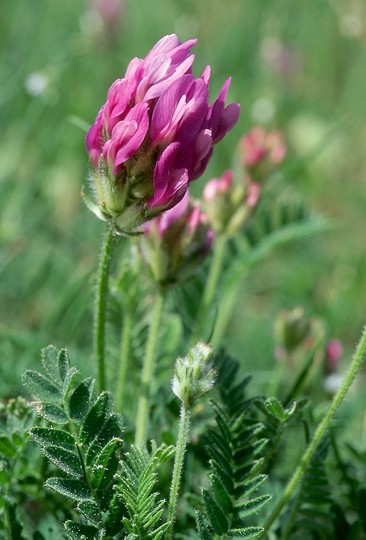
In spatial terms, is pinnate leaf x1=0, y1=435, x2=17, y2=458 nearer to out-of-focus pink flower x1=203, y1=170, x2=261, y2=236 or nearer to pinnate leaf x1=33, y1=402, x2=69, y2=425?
pinnate leaf x1=33, y1=402, x2=69, y2=425

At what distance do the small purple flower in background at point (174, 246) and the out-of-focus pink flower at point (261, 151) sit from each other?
0.67m

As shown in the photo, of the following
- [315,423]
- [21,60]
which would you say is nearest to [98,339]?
[315,423]

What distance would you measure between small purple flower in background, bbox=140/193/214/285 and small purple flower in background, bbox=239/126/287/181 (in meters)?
0.67

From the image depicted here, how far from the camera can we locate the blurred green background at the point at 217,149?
224 cm

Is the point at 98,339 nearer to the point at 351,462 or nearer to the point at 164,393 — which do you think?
the point at 164,393

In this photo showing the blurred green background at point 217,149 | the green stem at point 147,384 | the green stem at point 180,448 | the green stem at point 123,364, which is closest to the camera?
the green stem at point 180,448

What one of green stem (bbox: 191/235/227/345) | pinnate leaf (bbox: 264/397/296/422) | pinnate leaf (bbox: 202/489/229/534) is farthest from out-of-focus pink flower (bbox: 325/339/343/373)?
pinnate leaf (bbox: 202/489/229/534)

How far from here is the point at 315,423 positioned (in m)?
1.35

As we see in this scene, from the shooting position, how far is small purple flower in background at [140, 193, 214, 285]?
1369mm

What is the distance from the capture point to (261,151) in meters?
2.01

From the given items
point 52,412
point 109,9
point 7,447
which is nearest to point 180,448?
point 52,412

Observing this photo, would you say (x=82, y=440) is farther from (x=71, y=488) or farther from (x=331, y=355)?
(x=331, y=355)

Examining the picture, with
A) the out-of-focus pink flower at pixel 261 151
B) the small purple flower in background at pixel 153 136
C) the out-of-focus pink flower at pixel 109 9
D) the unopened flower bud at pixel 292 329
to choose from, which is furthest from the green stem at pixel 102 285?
the out-of-focus pink flower at pixel 109 9

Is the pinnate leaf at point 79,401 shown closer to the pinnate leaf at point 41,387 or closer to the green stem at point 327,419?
the pinnate leaf at point 41,387
